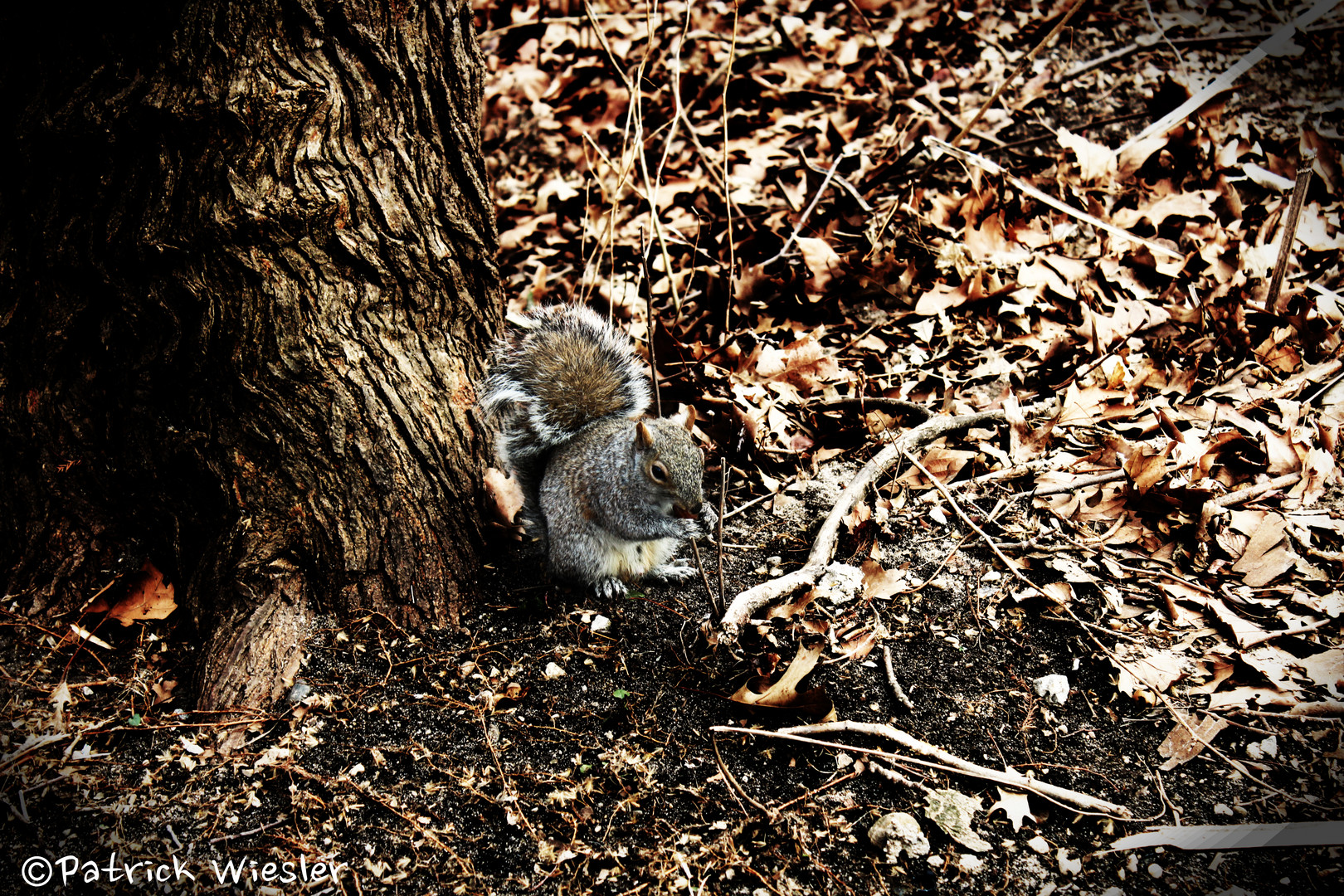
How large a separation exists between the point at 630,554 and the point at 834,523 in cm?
65

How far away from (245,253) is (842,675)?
179cm

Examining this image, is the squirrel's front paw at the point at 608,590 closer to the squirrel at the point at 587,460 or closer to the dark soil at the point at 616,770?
the squirrel at the point at 587,460

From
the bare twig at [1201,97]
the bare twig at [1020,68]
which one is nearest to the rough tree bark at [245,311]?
the bare twig at [1020,68]

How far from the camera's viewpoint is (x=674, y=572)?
2.55 metres

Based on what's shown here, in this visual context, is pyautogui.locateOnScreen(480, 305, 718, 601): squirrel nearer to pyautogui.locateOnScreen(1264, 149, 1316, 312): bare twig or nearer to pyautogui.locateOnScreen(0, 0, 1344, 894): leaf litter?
pyautogui.locateOnScreen(0, 0, 1344, 894): leaf litter

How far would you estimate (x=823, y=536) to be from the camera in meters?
2.33

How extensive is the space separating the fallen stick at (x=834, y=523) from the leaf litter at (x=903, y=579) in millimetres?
27

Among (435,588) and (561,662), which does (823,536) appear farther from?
(435,588)

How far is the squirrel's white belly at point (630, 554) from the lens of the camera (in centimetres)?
246

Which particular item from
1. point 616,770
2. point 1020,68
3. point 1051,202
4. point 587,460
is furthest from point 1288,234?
point 616,770

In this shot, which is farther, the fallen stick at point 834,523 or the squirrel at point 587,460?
the squirrel at point 587,460

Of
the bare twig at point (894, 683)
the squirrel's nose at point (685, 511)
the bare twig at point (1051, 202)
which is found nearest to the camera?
the bare twig at point (894, 683)

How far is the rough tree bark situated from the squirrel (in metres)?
0.18

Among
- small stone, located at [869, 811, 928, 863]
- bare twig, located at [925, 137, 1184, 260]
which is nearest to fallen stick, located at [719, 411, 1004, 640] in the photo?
small stone, located at [869, 811, 928, 863]
